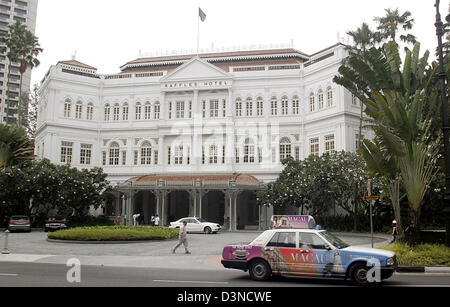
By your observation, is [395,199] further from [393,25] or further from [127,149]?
[127,149]

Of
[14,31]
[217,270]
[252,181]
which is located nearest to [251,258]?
[217,270]

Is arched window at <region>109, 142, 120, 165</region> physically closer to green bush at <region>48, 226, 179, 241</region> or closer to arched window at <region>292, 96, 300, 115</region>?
Answer: arched window at <region>292, 96, 300, 115</region>

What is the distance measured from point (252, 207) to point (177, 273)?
29458 millimetres

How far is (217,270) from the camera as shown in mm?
13672

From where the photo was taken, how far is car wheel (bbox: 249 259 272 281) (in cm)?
1123

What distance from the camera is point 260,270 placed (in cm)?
1136

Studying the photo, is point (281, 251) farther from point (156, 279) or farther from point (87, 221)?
point (87, 221)

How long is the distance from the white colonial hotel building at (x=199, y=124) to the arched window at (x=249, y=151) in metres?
0.10

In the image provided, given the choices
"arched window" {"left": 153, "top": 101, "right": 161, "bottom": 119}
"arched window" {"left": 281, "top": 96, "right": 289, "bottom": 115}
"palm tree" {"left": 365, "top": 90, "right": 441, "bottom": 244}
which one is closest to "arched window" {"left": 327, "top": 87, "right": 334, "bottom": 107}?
"arched window" {"left": 281, "top": 96, "right": 289, "bottom": 115}

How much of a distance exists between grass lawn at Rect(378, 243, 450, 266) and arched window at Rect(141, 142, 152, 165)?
31527 mm

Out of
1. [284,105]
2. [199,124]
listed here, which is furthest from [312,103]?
[199,124]

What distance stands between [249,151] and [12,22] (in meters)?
82.2

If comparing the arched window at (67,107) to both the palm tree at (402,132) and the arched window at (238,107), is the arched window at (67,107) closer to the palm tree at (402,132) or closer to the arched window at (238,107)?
the arched window at (238,107)

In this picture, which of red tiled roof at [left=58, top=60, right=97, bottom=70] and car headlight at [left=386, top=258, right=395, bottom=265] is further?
red tiled roof at [left=58, top=60, right=97, bottom=70]
